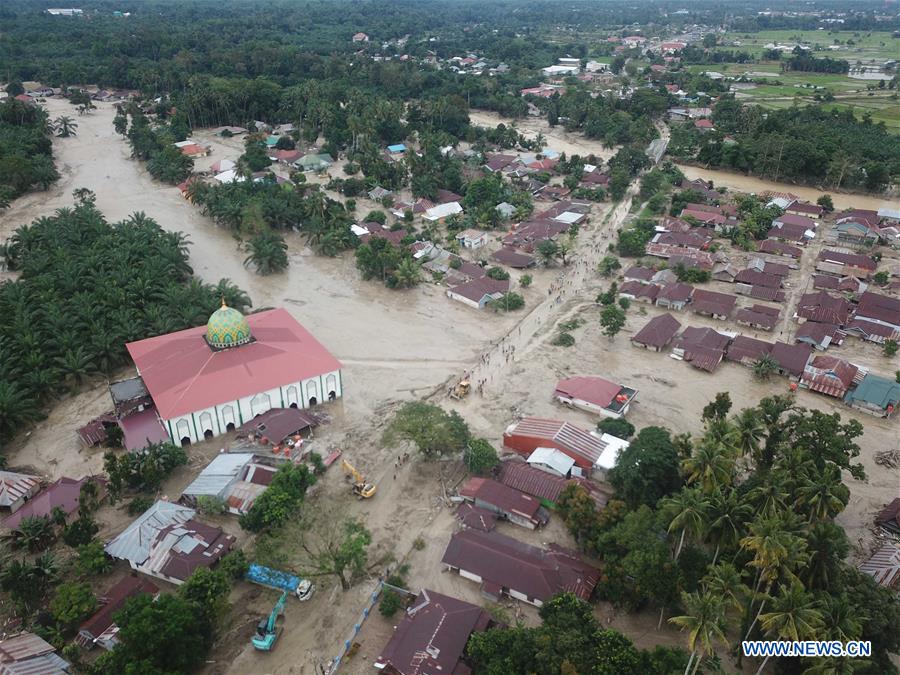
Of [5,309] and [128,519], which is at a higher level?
[5,309]

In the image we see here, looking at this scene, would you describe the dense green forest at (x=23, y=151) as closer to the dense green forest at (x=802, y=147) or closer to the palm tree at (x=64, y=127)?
the palm tree at (x=64, y=127)

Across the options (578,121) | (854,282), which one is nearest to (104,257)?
(854,282)

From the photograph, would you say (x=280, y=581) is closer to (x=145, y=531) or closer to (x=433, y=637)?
(x=145, y=531)

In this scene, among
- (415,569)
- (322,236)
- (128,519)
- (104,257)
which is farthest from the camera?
(322,236)

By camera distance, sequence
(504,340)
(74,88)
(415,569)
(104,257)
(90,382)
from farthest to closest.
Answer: (74,88), (104,257), (504,340), (90,382), (415,569)

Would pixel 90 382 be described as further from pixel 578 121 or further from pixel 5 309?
pixel 578 121

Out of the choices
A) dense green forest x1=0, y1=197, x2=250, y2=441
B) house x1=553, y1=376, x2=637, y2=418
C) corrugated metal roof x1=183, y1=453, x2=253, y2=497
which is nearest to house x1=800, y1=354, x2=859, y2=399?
house x1=553, y1=376, x2=637, y2=418

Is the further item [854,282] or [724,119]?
[724,119]
